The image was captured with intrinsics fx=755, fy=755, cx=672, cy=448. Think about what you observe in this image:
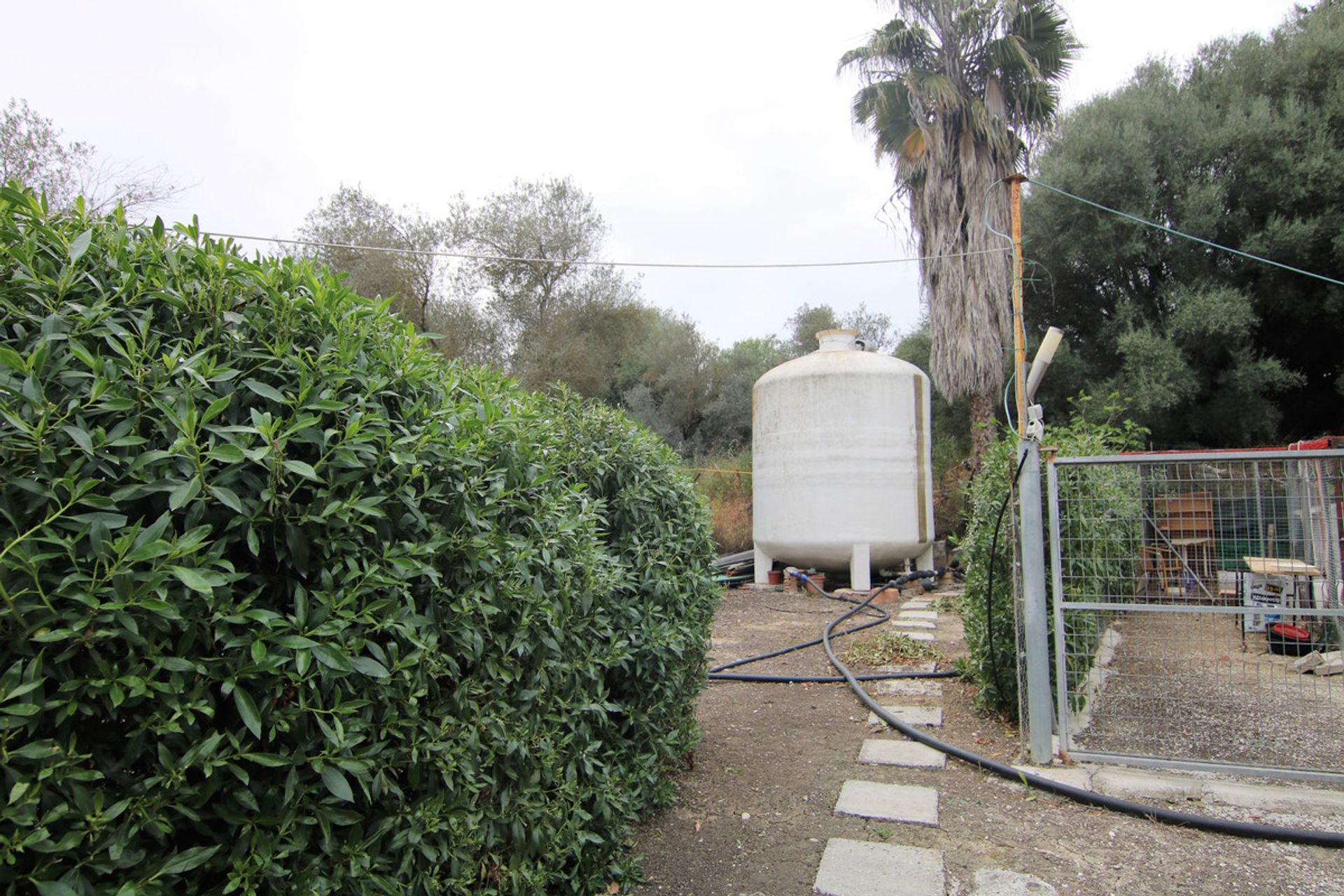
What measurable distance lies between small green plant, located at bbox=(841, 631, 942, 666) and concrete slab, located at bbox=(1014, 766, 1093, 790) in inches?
93.4

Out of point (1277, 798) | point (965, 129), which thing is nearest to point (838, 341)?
point (965, 129)

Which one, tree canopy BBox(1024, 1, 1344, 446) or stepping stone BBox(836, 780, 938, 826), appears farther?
tree canopy BBox(1024, 1, 1344, 446)

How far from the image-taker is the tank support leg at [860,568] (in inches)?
394

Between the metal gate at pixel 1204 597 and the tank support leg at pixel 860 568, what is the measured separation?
4586 millimetres

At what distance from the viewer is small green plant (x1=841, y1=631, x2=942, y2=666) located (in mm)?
6230

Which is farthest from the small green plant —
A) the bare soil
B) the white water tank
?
the white water tank

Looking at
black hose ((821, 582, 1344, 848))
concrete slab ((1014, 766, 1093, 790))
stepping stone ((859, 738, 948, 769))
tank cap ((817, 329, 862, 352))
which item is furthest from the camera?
tank cap ((817, 329, 862, 352))

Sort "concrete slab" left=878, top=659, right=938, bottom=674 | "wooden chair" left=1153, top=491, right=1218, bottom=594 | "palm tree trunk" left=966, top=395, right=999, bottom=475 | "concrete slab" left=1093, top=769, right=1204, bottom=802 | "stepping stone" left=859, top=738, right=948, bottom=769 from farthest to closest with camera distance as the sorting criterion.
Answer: "palm tree trunk" left=966, top=395, right=999, bottom=475
"concrete slab" left=878, top=659, right=938, bottom=674
"wooden chair" left=1153, top=491, right=1218, bottom=594
"stepping stone" left=859, top=738, right=948, bottom=769
"concrete slab" left=1093, top=769, right=1204, bottom=802

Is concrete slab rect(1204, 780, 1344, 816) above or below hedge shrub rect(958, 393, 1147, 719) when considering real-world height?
below

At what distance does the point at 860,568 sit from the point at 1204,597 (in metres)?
5.77

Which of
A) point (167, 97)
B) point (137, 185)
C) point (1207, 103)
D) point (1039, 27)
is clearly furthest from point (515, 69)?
point (1207, 103)

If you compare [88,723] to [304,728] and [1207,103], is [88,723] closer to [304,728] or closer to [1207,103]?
[304,728]

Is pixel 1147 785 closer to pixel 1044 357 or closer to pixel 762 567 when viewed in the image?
pixel 1044 357

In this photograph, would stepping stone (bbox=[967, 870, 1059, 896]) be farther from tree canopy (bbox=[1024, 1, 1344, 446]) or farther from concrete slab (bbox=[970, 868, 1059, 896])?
tree canopy (bbox=[1024, 1, 1344, 446])
